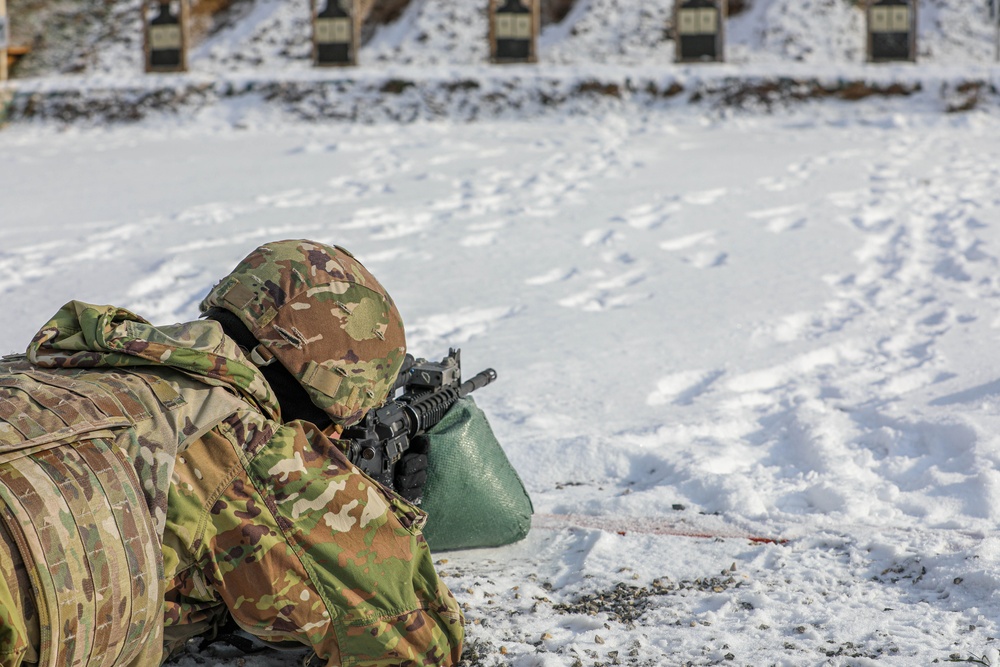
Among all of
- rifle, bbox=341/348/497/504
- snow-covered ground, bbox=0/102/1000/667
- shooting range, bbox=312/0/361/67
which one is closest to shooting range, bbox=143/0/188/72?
shooting range, bbox=312/0/361/67

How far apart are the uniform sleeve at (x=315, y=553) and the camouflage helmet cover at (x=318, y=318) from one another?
13 centimetres

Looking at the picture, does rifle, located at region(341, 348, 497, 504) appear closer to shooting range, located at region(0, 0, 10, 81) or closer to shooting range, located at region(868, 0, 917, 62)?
shooting range, located at region(868, 0, 917, 62)

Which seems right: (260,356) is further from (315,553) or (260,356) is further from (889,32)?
(889,32)

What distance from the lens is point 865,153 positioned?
715cm

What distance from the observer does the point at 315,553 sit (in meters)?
1.87

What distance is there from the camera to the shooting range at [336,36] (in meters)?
10.5

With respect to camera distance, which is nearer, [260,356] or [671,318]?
[260,356]

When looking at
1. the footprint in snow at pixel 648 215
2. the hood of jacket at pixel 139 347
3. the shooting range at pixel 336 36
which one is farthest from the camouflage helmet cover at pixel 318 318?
the shooting range at pixel 336 36

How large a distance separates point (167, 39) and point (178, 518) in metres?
10.1

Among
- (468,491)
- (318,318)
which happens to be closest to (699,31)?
(468,491)

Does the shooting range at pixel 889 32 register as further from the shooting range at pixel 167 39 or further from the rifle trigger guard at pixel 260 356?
the rifle trigger guard at pixel 260 356

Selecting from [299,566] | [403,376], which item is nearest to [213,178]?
[403,376]

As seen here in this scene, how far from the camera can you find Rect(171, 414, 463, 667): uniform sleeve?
71.6 inches

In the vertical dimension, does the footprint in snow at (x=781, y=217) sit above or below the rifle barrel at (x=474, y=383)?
above
